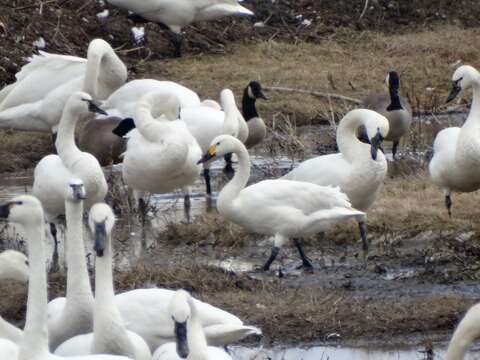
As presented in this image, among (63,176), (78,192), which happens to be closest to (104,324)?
(78,192)

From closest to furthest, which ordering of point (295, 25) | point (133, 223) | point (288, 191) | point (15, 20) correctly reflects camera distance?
1. point (288, 191)
2. point (133, 223)
3. point (15, 20)
4. point (295, 25)

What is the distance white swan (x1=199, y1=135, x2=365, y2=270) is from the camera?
9.57 m

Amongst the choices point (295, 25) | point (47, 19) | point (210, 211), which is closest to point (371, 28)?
point (295, 25)

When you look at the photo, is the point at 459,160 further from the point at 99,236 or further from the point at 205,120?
the point at 99,236

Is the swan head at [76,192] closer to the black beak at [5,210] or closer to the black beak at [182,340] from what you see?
the black beak at [5,210]

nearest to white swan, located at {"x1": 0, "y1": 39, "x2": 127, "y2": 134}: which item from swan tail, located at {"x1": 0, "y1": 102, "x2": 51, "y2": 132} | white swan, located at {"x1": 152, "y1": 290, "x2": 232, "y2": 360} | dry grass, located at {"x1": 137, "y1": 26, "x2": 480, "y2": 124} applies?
swan tail, located at {"x1": 0, "y1": 102, "x2": 51, "y2": 132}

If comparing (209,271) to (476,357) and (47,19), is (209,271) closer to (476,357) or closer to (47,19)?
(476,357)

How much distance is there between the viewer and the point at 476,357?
769 centimetres

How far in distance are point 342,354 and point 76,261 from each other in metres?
1.57

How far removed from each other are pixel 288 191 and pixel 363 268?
754 millimetres

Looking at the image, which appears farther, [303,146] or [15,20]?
[15,20]

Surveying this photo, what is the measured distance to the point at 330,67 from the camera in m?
17.3

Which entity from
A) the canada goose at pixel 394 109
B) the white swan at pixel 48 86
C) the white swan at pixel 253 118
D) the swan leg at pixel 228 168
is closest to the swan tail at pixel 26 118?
the white swan at pixel 48 86

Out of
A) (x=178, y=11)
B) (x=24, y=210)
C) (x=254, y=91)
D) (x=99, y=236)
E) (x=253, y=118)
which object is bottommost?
(x=99, y=236)
